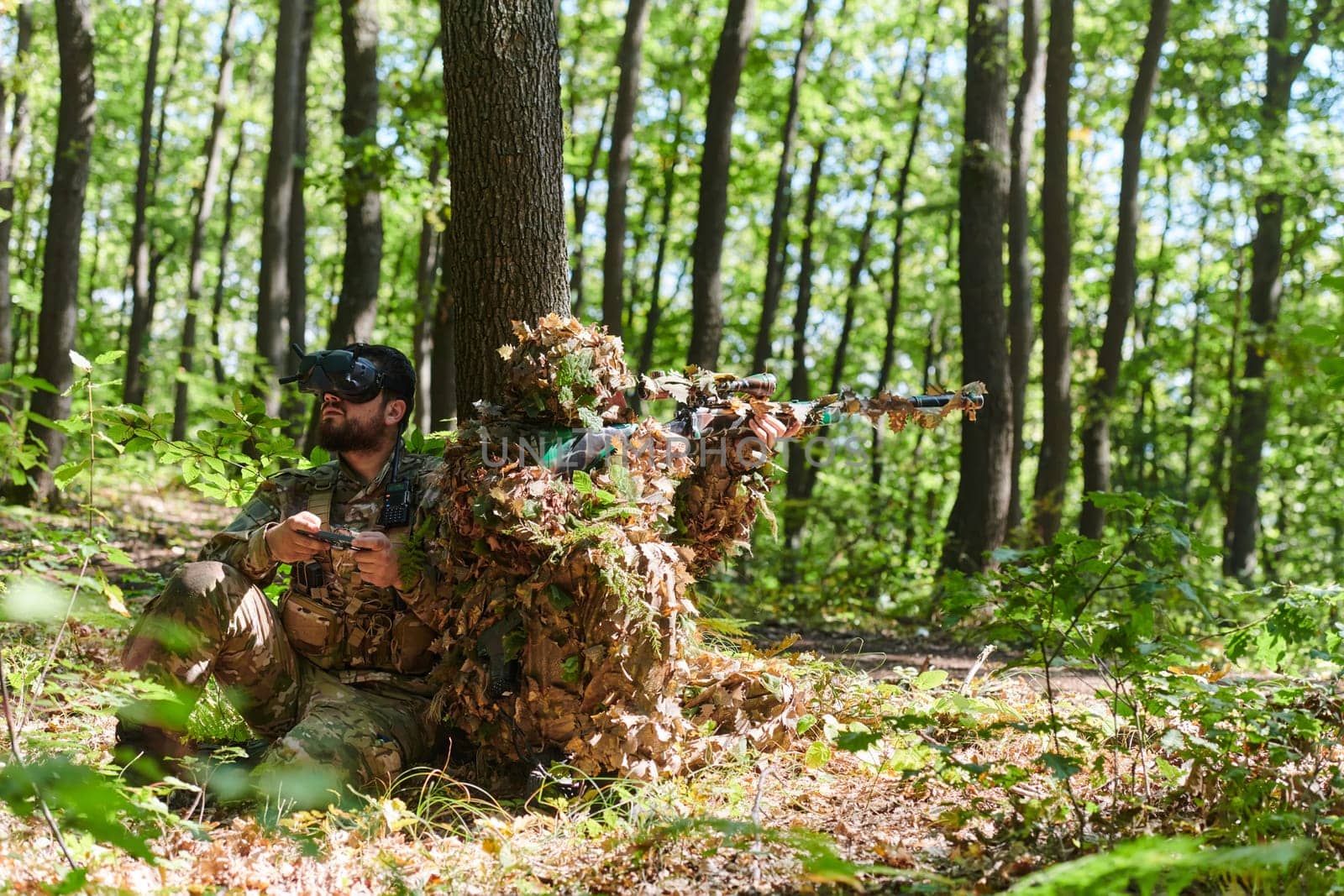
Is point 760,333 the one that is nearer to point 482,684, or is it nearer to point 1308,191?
point 1308,191

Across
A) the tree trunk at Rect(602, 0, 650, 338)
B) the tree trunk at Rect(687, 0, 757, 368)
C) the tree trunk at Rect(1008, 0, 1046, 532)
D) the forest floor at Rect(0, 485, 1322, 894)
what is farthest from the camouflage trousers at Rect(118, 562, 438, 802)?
the tree trunk at Rect(1008, 0, 1046, 532)

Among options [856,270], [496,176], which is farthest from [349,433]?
[856,270]

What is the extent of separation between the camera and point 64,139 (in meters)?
10.5

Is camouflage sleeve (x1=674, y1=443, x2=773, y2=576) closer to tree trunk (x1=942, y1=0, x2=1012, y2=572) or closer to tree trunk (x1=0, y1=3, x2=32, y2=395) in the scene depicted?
tree trunk (x1=942, y1=0, x2=1012, y2=572)

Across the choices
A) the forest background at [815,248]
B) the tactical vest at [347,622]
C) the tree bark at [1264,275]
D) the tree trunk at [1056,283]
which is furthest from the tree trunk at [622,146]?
the tree bark at [1264,275]

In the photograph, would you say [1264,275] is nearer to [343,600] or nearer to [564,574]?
[564,574]

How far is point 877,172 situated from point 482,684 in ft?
61.4

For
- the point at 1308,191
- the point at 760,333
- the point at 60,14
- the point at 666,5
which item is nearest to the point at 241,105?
the point at 666,5

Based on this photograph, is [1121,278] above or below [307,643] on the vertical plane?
above

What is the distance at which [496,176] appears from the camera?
4719 mm

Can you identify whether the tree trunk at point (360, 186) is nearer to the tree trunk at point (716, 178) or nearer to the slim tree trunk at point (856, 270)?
the tree trunk at point (716, 178)

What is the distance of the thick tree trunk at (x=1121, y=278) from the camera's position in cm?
1127

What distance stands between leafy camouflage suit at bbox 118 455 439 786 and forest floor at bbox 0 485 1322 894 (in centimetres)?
21

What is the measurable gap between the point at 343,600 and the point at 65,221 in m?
8.80
